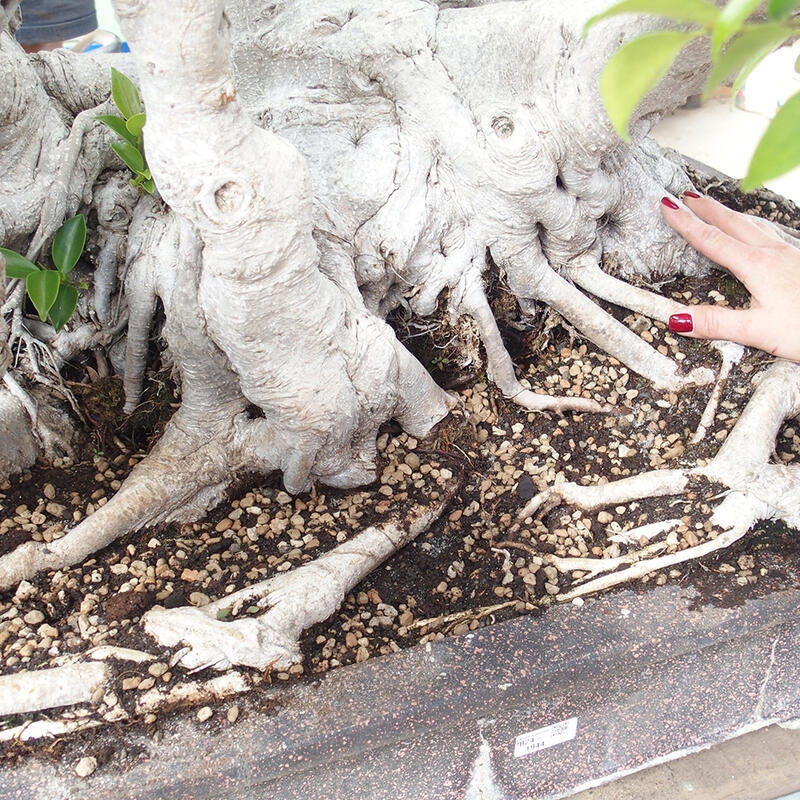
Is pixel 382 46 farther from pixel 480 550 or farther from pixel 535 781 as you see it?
pixel 535 781

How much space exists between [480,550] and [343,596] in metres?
0.25

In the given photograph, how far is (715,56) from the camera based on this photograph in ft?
1.17

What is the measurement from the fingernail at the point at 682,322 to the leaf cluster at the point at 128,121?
3.06 feet

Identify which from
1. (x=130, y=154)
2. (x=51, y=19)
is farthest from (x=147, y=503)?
(x=51, y=19)

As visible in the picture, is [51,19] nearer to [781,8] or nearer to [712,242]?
[712,242]

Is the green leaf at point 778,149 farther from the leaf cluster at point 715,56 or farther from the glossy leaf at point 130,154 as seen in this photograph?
the glossy leaf at point 130,154

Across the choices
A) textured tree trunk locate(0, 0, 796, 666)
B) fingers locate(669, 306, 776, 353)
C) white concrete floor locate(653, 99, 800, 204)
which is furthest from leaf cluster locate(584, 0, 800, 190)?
white concrete floor locate(653, 99, 800, 204)

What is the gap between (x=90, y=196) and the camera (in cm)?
142

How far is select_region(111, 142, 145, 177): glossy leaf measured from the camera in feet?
4.19

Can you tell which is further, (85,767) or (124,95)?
(124,95)

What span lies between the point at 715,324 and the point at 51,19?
2.61 m

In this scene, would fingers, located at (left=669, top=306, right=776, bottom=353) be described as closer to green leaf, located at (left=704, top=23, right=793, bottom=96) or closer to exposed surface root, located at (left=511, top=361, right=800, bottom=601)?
exposed surface root, located at (left=511, top=361, right=800, bottom=601)

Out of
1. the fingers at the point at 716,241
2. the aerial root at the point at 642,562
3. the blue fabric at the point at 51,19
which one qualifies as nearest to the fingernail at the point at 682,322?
the fingers at the point at 716,241

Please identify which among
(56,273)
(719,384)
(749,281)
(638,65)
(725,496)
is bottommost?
(725,496)
